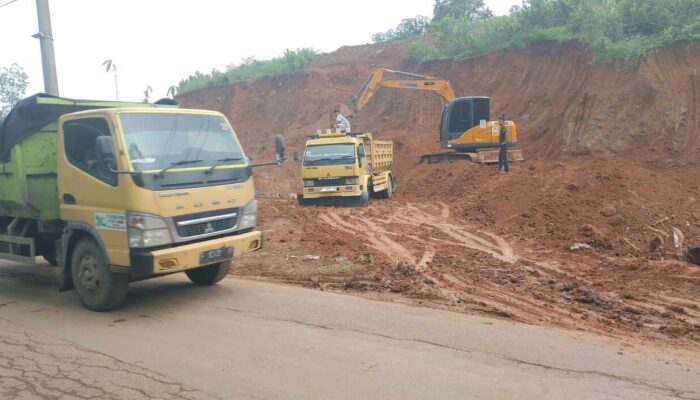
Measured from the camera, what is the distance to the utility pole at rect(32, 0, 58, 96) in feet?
47.4

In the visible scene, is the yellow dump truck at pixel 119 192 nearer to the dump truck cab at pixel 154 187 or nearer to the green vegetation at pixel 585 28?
the dump truck cab at pixel 154 187

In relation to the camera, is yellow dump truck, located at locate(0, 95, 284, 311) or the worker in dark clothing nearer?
yellow dump truck, located at locate(0, 95, 284, 311)

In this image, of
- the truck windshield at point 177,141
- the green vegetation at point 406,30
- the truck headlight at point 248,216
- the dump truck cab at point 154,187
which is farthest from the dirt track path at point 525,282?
the green vegetation at point 406,30

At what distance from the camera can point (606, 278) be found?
8.34 meters

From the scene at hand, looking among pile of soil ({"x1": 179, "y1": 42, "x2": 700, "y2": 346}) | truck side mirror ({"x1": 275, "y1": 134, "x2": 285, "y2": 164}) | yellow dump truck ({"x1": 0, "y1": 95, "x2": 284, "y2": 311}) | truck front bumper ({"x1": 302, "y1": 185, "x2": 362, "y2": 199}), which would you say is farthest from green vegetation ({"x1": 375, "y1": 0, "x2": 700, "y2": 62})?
yellow dump truck ({"x1": 0, "y1": 95, "x2": 284, "y2": 311})

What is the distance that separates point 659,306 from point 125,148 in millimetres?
6848

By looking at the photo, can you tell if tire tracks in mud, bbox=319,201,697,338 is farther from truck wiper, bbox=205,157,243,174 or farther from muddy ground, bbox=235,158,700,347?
truck wiper, bbox=205,157,243,174

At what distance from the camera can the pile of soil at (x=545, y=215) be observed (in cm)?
739

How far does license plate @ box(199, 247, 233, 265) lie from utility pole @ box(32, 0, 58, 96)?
34.2 ft

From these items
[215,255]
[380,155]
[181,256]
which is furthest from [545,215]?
[181,256]

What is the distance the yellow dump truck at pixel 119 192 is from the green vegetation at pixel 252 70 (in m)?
34.4

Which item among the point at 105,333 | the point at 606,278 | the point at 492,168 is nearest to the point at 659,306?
the point at 606,278

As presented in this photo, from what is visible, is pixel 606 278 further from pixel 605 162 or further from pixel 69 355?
pixel 605 162

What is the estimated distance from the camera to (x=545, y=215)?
12766mm
